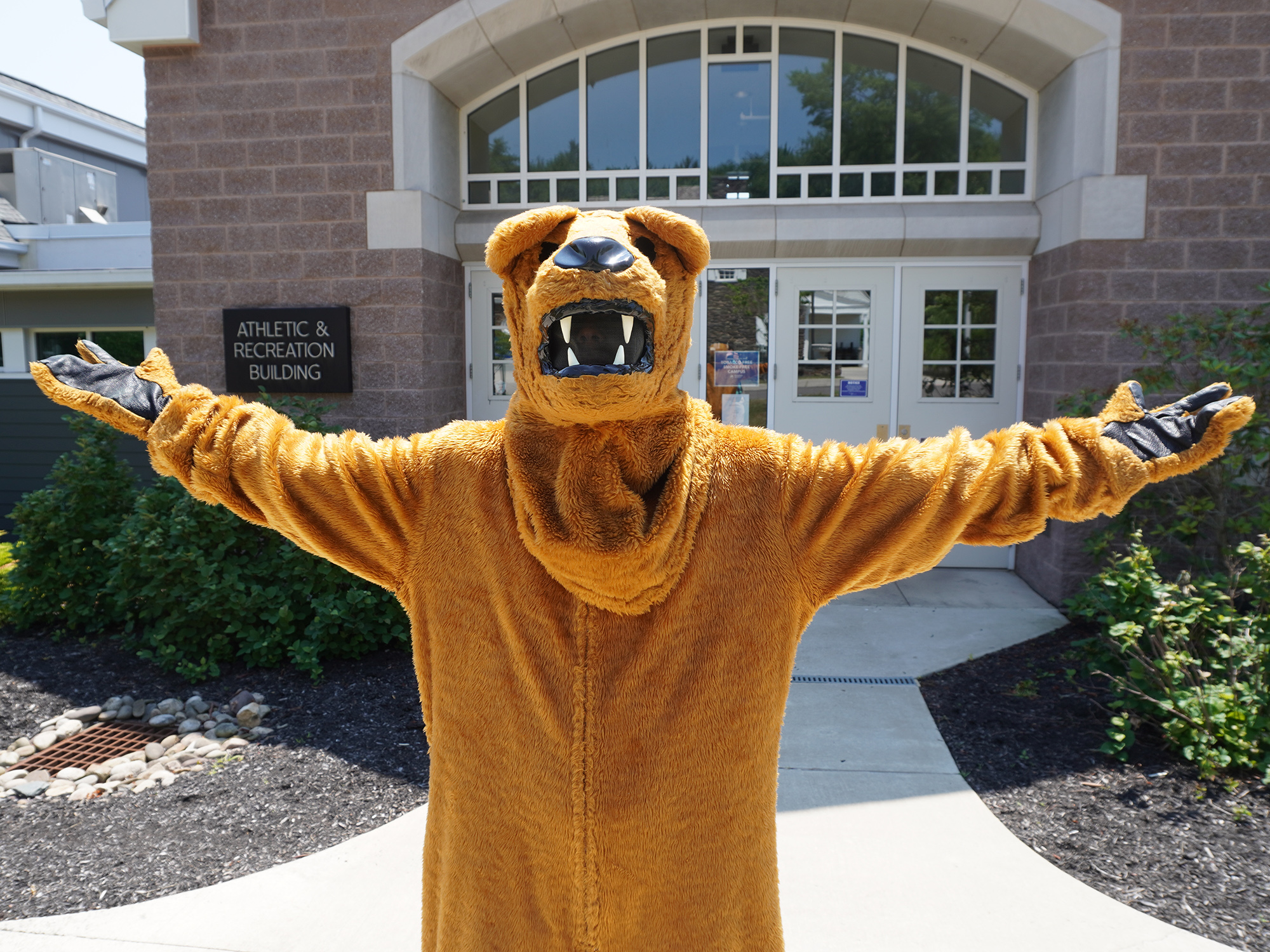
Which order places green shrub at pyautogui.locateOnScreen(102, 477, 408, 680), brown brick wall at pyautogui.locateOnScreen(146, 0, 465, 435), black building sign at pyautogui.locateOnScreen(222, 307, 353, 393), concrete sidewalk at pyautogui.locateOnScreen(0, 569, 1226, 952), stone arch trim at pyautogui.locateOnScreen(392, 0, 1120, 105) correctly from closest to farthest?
1. concrete sidewalk at pyautogui.locateOnScreen(0, 569, 1226, 952)
2. green shrub at pyautogui.locateOnScreen(102, 477, 408, 680)
3. stone arch trim at pyautogui.locateOnScreen(392, 0, 1120, 105)
4. brown brick wall at pyautogui.locateOnScreen(146, 0, 465, 435)
5. black building sign at pyautogui.locateOnScreen(222, 307, 353, 393)

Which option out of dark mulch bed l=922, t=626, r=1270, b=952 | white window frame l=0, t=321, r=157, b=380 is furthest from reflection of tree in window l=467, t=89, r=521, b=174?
dark mulch bed l=922, t=626, r=1270, b=952

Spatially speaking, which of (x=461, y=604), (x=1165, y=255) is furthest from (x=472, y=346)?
(x=461, y=604)

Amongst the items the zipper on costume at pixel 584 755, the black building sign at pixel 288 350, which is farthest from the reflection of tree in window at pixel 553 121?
the zipper on costume at pixel 584 755

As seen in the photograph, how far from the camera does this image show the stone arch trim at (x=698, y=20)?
632 cm

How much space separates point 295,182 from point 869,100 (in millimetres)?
4449

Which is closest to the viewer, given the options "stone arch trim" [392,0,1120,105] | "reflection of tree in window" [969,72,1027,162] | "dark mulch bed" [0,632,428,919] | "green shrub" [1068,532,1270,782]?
"dark mulch bed" [0,632,428,919]

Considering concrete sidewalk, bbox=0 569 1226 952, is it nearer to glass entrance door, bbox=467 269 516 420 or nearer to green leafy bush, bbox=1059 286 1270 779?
green leafy bush, bbox=1059 286 1270 779

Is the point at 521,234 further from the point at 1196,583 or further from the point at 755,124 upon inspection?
the point at 755,124

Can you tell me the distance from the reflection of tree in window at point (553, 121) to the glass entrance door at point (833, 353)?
199 centimetres

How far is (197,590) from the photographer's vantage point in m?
5.23

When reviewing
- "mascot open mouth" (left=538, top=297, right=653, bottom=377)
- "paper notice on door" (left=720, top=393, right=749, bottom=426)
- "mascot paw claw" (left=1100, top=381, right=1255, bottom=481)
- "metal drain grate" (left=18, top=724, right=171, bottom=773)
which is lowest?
"metal drain grate" (left=18, top=724, right=171, bottom=773)

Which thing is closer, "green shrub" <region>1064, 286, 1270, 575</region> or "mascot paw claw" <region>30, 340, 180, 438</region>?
"mascot paw claw" <region>30, 340, 180, 438</region>

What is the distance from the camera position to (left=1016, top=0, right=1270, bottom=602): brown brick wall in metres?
6.11

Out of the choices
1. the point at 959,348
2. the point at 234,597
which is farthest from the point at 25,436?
the point at 959,348
